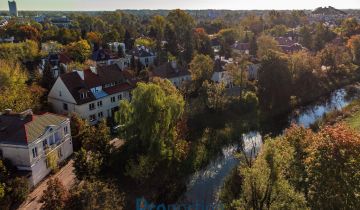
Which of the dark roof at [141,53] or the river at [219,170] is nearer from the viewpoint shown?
the river at [219,170]

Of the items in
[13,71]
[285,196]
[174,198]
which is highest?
[13,71]

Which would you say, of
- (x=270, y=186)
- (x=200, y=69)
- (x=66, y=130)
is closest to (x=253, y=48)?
(x=200, y=69)

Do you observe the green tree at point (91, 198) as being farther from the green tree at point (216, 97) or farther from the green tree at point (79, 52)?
the green tree at point (79, 52)

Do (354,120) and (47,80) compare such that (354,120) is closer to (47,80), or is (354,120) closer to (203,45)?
(47,80)

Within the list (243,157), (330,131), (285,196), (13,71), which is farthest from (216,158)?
(13,71)

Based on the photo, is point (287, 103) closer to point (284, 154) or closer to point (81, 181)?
point (284, 154)

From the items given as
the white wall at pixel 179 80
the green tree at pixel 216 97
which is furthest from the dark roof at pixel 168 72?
the green tree at pixel 216 97
